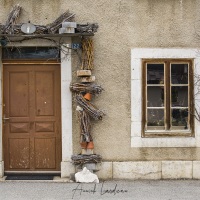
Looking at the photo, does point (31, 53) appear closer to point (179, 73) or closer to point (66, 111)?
point (66, 111)

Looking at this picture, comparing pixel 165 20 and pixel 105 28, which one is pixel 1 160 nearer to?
pixel 105 28

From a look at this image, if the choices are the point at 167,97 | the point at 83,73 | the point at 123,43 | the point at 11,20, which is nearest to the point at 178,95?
the point at 167,97

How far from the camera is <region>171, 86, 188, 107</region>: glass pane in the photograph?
10.5 metres

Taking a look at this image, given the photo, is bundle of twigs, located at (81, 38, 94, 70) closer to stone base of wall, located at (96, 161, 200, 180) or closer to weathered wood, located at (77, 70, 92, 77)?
weathered wood, located at (77, 70, 92, 77)

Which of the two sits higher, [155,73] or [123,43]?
[123,43]

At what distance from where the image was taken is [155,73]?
34.4 feet

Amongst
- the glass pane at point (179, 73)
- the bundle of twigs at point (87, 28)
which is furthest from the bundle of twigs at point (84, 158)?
the bundle of twigs at point (87, 28)

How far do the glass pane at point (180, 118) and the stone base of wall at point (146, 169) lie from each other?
29.4 inches

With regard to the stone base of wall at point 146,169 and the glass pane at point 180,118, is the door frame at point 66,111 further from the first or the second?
the glass pane at point 180,118

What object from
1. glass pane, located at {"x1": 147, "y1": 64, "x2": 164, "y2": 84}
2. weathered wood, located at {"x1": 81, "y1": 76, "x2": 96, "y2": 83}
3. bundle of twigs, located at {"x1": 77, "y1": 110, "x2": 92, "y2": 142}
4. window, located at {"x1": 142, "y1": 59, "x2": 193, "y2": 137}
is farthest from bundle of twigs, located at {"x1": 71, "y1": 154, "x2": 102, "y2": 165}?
glass pane, located at {"x1": 147, "y1": 64, "x2": 164, "y2": 84}

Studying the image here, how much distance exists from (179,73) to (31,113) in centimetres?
302

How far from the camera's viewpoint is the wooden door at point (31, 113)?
1056cm
